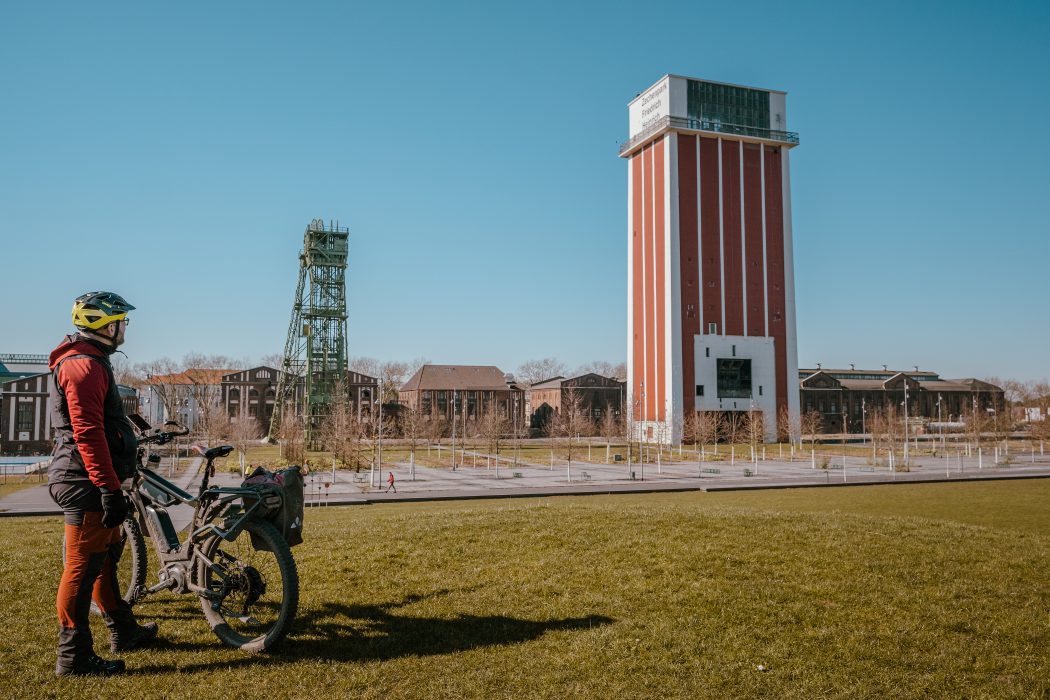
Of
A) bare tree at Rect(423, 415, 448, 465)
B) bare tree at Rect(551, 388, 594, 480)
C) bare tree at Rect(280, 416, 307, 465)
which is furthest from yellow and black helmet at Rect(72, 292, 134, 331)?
bare tree at Rect(423, 415, 448, 465)

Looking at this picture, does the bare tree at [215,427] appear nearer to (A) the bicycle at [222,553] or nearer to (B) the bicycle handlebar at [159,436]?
(B) the bicycle handlebar at [159,436]

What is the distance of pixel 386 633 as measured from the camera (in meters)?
6.52

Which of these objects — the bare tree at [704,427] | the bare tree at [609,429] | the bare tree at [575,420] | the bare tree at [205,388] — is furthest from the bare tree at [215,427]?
the bare tree at [704,427]

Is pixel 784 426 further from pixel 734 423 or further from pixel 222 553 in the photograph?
pixel 222 553

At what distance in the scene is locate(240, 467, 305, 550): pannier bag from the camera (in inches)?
242

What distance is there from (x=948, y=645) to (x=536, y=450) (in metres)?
72.3

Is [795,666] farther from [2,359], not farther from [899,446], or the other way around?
[2,359]

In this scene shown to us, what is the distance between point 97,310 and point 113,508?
165 cm

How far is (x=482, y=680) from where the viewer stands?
5.57 meters

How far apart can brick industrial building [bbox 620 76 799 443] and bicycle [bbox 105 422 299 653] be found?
74.7m

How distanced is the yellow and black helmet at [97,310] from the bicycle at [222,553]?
1.26 metres

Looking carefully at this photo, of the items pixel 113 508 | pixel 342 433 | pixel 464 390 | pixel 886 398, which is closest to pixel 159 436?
pixel 113 508

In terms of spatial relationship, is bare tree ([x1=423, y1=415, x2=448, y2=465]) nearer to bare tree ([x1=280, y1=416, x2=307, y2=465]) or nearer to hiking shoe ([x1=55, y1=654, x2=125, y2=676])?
bare tree ([x1=280, y1=416, x2=307, y2=465])

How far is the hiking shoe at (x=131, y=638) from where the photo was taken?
20.0 ft
